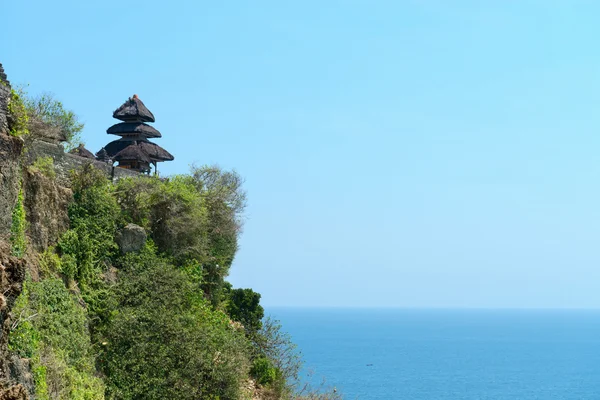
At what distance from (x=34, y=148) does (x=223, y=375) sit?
31.1ft

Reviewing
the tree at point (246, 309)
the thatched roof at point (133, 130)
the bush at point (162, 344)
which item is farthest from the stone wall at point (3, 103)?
the thatched roof at point (133, 130)

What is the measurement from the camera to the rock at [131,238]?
26141mm

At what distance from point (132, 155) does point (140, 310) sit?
16.0 m

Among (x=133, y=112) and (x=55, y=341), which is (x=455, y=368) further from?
(x=55, y=341)

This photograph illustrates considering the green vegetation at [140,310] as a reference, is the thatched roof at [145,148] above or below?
above

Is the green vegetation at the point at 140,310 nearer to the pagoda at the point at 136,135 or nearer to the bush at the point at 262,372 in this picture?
the bush at the point at 262,372

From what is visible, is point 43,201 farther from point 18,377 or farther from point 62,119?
point 62,119

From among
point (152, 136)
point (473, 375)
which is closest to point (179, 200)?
point (152, 136)

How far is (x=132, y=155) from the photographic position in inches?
1544

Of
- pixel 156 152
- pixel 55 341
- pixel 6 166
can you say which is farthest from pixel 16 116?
pixel 156 152

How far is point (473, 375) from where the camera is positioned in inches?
4550

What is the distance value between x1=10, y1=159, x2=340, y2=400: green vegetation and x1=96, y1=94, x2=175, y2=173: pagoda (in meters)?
9.11

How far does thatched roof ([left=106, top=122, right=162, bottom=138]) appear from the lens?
134 feet

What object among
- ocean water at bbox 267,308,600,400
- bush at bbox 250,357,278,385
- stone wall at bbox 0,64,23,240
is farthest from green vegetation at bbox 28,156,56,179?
ocean water at bbox 267,308,600,400
